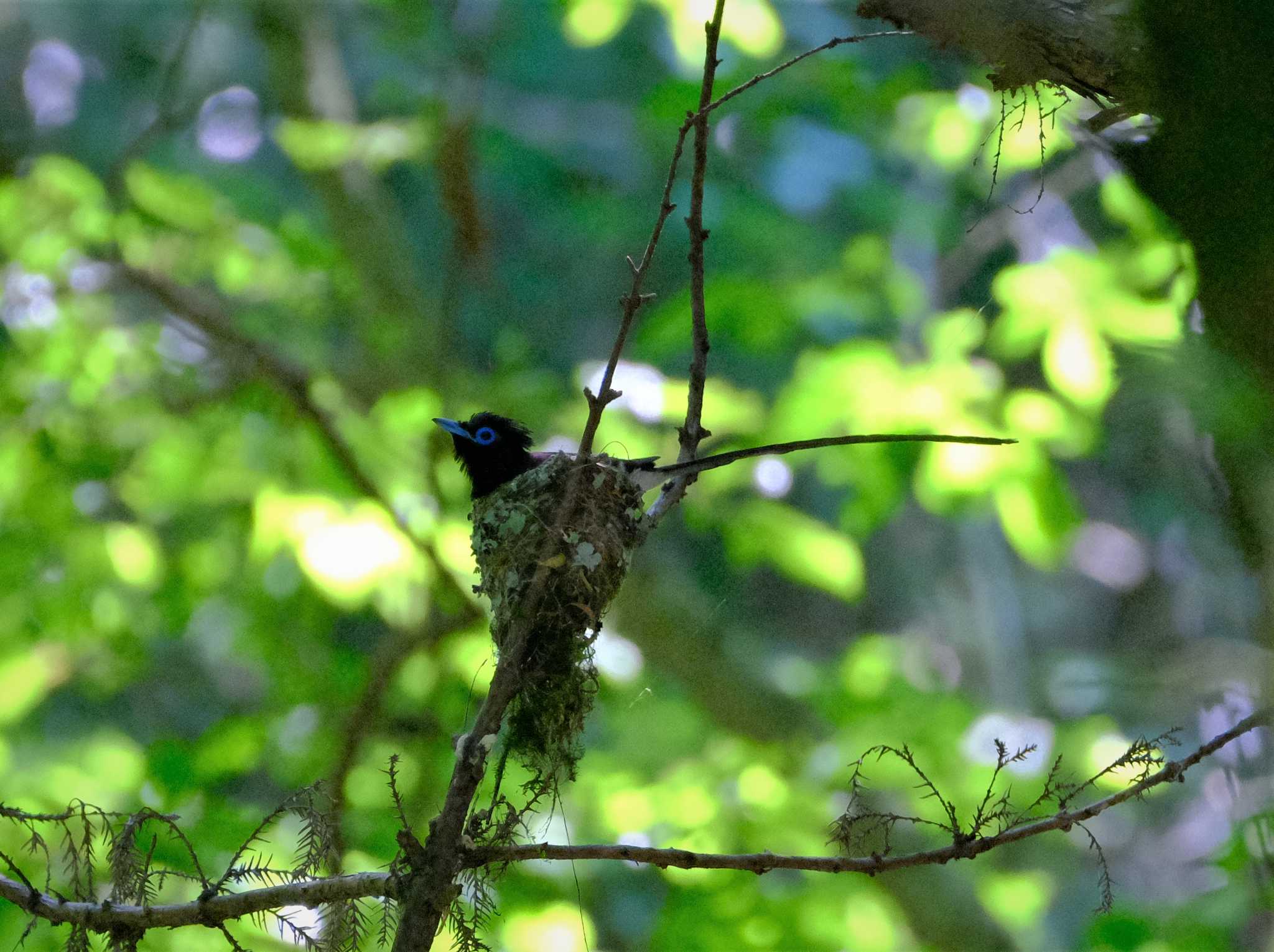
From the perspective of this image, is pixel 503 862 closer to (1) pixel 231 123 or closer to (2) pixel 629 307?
(2) pixel 629 307

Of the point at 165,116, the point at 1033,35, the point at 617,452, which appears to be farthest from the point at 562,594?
the point at 165,116

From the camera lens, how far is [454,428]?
13.7 ft

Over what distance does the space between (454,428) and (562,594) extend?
1931mm

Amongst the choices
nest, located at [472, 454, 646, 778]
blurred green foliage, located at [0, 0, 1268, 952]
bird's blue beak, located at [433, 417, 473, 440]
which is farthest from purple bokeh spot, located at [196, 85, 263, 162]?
nest, located at [472, 454, 646, 778]

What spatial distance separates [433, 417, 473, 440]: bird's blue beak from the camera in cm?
414

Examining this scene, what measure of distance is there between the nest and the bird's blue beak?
3.91ft

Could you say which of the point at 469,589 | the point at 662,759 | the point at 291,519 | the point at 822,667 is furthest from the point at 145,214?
the point at 822,667

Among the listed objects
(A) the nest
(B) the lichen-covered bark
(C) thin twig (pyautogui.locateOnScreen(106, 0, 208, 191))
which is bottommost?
(A) the nest

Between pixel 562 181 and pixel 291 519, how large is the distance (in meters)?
3.70

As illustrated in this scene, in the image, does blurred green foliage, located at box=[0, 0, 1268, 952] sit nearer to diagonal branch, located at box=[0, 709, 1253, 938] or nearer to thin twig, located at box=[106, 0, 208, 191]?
thin twig, located at box=[106, 0, 208, 191]

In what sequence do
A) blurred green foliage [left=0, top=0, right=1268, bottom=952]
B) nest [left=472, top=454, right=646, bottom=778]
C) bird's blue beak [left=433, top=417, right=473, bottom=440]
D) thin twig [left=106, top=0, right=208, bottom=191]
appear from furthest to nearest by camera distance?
thin twig [left=106, top=0, right=208, bottom=191] → blurred green foliage [left=0, top=0, right=1268, bottom=952] → bird's blue beak [left=433, top=417, right=473, bottom=440] → nest [left=472, top=454, right=646, bottom=778]

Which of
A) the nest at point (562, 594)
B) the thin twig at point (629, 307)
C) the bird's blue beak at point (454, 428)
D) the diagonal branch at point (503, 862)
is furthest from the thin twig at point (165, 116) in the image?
the diagonal branch at point (503, 862)

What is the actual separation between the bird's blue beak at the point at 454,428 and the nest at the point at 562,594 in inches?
46.9

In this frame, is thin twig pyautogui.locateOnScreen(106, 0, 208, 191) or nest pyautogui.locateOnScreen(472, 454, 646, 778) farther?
thin twig pyautogui.locateOnScreen(106, 0, 208, 191)
